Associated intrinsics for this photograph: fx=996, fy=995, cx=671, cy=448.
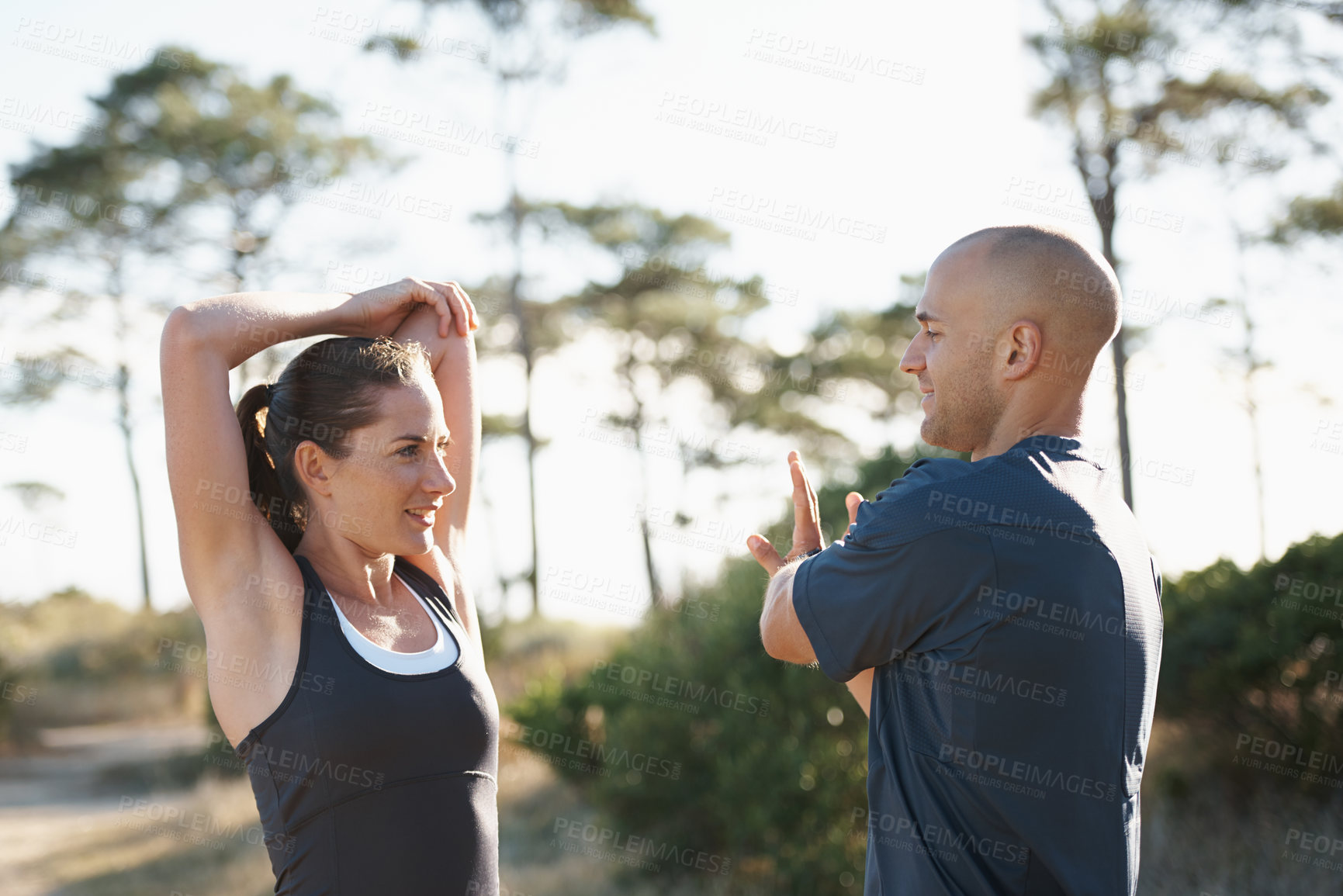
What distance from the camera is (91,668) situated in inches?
592

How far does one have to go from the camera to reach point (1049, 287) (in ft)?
6.18

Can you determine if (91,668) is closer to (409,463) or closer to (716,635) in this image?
(716,635)

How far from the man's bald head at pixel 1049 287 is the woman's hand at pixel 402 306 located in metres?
1.16

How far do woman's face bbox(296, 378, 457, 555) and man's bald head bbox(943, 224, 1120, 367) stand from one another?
1144 mm

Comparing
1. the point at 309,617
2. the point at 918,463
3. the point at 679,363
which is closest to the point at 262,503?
the point at 309,617

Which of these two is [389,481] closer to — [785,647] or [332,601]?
[332,601]

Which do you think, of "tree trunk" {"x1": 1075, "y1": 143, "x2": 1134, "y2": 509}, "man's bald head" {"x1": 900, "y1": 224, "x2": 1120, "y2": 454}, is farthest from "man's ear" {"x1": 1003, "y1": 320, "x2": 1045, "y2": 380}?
"tree trunk" {"x1": 1075, "y1": 143, "x2": 1134, "y2": 509}

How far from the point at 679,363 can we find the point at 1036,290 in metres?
18.4

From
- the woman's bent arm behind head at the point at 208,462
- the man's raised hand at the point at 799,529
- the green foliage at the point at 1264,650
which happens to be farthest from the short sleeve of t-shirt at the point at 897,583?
the green foliage at the point at 1264,650

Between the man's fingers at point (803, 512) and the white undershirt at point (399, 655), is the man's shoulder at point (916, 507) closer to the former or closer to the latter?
the man's fingers at point (803, 512)

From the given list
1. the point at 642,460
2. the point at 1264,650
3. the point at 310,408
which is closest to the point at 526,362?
the point at 642,460

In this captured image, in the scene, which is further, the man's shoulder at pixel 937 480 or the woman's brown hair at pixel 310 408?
the woman's brown hair at pixel 310 408

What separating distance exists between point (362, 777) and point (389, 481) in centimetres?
58

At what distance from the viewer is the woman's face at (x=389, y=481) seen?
203 centimetres
